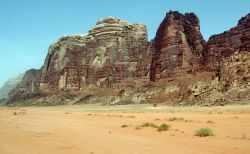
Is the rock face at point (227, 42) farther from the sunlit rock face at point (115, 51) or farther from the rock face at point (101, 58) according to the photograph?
the sunlit rock face at point (115, 51)

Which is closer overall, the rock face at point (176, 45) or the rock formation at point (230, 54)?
the rock formation at point (230, 54)

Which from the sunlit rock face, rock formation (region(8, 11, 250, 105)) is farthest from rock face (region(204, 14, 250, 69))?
the sunlit rock face

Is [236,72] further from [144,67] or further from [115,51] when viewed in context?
[115,51]

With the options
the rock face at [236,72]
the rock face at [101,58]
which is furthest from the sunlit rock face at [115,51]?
the rock face at [236,72]

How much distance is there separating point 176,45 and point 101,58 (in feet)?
145

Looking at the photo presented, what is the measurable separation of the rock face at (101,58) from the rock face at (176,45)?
1411cm

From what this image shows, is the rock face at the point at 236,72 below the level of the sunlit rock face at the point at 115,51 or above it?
below

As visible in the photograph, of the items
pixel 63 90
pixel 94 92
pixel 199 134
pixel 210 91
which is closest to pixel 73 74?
pixel 63 90

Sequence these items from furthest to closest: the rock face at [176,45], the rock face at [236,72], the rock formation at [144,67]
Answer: the rock face at [176,45], the rock formation at [144,67], the rock face at [236,72]

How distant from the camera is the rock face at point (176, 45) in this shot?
106438 millimetres

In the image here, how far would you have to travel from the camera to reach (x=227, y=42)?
107125mm

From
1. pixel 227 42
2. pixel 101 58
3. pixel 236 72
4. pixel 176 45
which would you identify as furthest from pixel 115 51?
pixel 236 72

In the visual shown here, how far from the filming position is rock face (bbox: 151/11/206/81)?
106 meters

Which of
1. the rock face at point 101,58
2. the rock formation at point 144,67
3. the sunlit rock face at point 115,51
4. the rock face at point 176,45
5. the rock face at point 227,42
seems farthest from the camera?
the rock face at point 101,58
